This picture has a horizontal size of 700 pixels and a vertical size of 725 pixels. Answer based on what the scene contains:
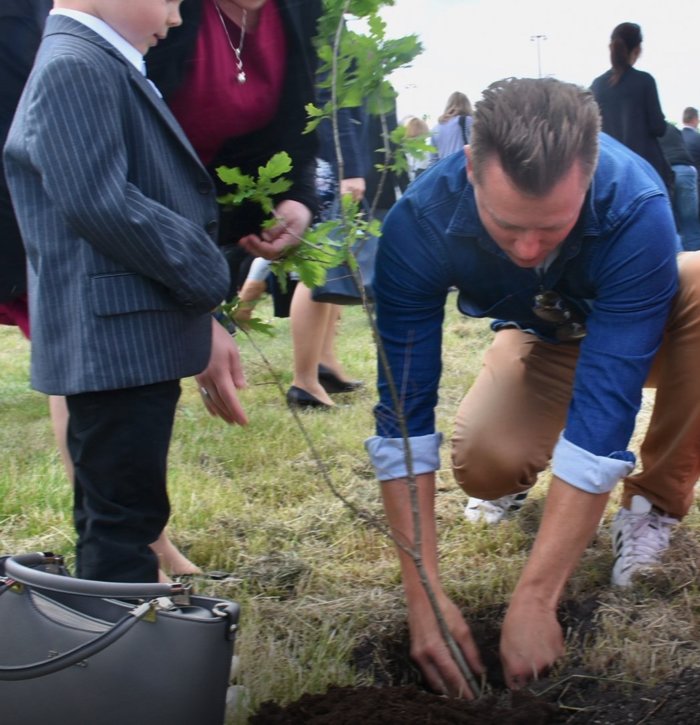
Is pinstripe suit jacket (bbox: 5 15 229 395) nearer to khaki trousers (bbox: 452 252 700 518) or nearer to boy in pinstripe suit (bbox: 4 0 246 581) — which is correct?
boy in pinstripe suit (bbox: 4 0 246 581)

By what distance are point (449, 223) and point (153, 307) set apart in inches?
26.7

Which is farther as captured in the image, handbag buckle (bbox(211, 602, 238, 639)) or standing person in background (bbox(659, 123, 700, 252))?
standing person in background (bbox(659, 123, 700, 252))

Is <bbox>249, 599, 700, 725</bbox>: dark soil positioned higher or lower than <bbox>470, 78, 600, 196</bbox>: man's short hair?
lower

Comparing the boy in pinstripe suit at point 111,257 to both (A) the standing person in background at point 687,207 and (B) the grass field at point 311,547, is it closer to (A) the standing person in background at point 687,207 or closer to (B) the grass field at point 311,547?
(B) the grass field at point 311,547

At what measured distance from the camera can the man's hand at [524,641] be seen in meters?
1.97

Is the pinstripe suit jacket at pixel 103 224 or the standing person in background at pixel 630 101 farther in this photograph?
the standing person in background at pixel 630 101

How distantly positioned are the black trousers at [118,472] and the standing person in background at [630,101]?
Answer: 4.94m

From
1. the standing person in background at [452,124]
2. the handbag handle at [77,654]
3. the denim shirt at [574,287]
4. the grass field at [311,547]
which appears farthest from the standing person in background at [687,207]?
the handbag handle at [77,654]

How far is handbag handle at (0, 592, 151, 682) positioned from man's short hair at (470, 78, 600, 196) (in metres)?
1.03

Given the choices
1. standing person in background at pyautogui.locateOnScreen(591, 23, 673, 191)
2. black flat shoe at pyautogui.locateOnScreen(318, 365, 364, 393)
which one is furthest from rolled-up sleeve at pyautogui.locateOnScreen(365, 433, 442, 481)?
standing person in background at pyautogui.locateOnScreen(591, 23, 673, 191)

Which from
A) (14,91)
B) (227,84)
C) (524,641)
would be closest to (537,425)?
(524,641)

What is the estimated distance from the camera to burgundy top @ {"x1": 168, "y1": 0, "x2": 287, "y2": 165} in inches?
84.7

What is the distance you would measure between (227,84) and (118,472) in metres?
0.91

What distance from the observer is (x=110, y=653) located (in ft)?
4.65
